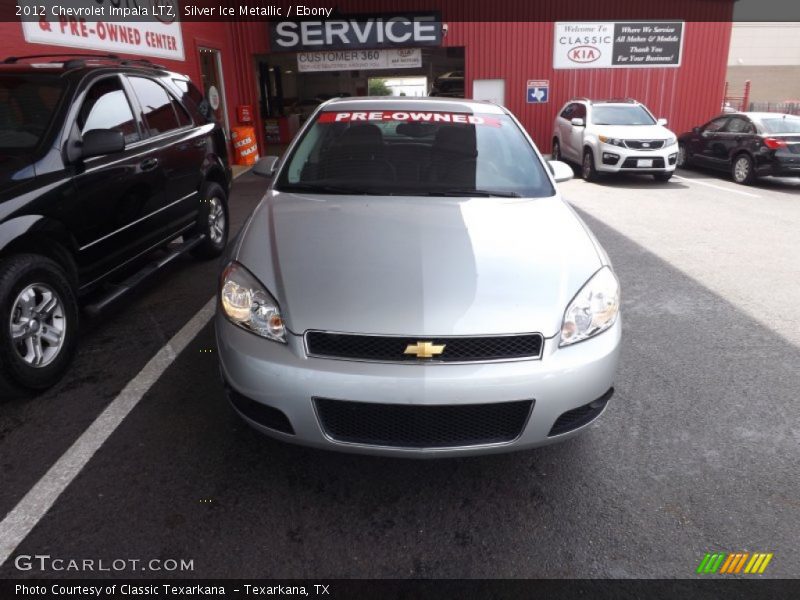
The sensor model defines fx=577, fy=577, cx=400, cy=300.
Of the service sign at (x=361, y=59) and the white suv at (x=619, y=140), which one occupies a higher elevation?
the service sign at (x=361, y=59)

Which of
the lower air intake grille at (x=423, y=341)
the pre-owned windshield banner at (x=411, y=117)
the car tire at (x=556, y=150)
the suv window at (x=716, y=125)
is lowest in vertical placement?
the car tire at (x=556, y=150)

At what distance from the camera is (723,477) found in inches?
101

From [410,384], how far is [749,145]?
1131 centimetres

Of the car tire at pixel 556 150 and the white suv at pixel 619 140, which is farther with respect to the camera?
the car tire at pixel 556 150

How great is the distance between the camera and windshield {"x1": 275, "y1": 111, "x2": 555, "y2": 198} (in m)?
3.29

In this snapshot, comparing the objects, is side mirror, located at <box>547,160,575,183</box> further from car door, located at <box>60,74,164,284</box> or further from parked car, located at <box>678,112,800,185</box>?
parked car, located at <box>678,112,800,185</box>

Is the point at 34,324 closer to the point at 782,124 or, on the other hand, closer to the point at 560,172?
the point at 560,172

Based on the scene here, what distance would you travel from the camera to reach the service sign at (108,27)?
7070 millimetres

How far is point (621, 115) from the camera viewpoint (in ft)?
38.6

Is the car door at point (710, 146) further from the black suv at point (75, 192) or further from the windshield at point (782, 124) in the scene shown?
the black suv at point (75, 192)

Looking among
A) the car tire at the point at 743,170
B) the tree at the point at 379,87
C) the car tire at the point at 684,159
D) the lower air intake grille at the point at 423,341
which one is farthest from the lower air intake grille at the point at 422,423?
the tree at the point at 379,87

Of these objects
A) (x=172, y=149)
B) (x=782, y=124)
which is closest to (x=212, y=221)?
(x=172, y=149)

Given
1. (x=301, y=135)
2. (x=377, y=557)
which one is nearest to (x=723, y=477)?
(x=377, y=557)

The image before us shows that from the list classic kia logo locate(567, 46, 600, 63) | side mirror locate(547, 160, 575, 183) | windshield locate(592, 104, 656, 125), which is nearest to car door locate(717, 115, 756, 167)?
windshield locate(592, 104, 656, 125)
